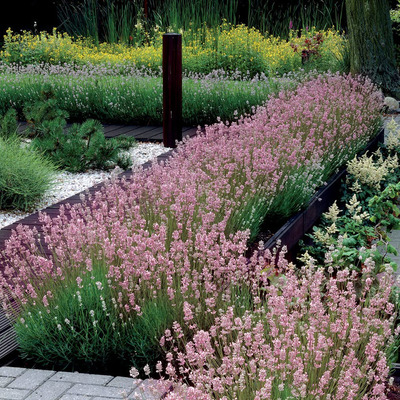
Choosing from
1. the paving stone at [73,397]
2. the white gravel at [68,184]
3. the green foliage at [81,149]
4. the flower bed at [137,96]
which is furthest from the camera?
the flower bed at [137,96]

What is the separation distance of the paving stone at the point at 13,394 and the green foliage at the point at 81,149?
14.6 feet

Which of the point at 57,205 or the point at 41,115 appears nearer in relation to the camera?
the point at 57,205

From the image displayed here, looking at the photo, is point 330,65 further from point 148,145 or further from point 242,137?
point 242,137

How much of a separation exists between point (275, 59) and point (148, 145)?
245 inches

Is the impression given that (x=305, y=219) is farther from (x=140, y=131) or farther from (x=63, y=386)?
(x=140, y=131)

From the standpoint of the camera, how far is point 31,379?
3.33 meters

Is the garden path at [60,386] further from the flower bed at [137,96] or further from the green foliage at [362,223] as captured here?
the flower bed at [137,96]

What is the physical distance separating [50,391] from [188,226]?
157 centimetres

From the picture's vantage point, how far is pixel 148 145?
9180mm

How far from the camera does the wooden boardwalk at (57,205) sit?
3.74m

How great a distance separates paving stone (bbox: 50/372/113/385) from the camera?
3282 millimetres

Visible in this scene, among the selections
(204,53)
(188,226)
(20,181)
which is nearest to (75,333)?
(188,226)

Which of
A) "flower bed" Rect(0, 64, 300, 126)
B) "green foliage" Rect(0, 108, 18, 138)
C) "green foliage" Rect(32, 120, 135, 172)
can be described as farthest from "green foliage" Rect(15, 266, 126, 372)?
"flower bed" Rect(0, 64, 300, 126)

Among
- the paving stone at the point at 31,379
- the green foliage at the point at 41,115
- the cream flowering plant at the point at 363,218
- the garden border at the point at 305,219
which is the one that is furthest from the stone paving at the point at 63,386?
the green foliage at the point at 41,115
